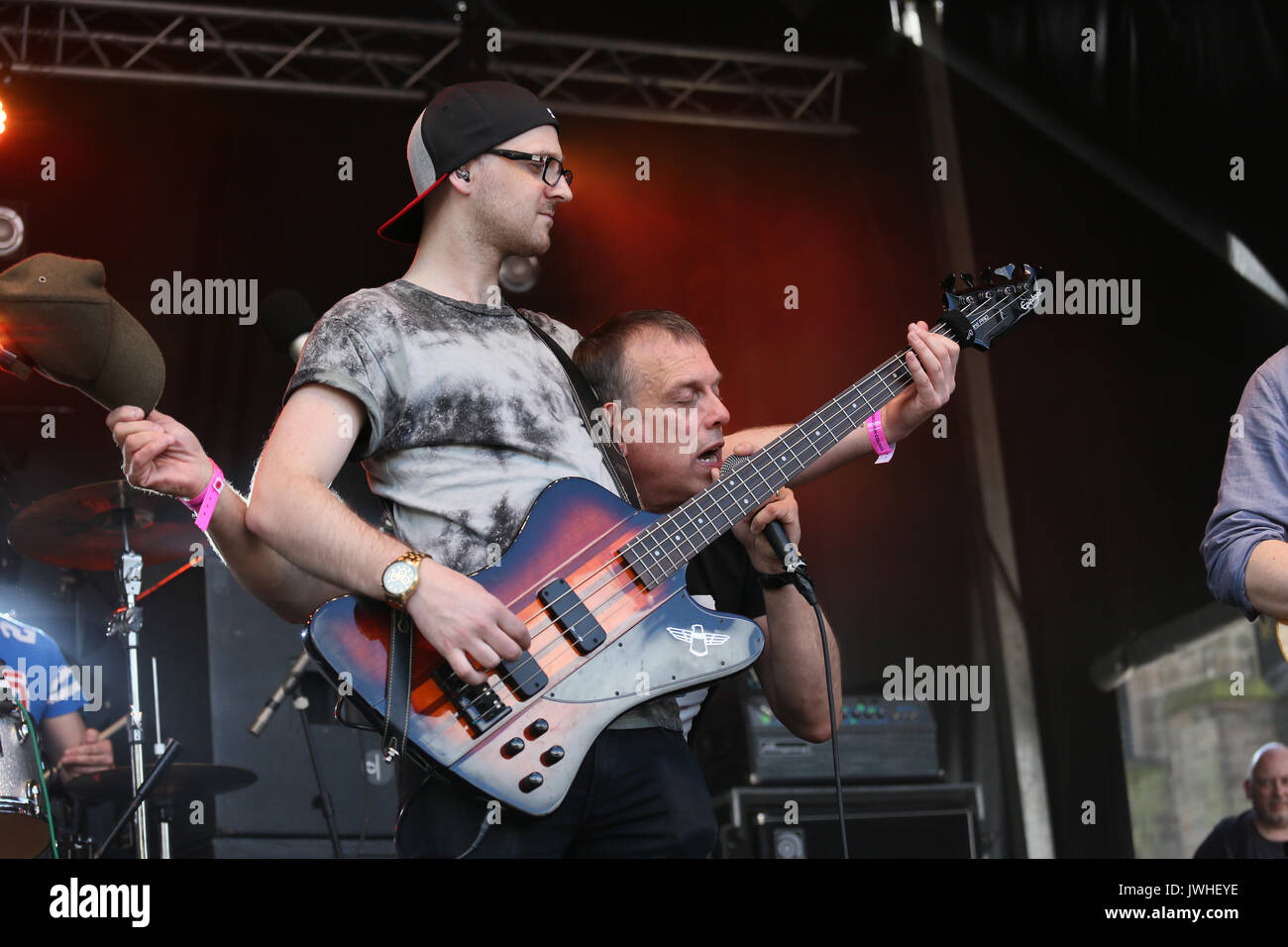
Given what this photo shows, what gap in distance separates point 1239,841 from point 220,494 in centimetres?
421

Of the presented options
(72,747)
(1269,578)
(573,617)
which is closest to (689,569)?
(573,617)

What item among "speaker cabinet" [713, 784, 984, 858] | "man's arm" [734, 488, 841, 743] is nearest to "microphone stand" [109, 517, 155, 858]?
"speaker cabinet" [713, 784, 984, 858]

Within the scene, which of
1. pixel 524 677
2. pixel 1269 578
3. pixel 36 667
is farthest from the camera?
pixel 36 667

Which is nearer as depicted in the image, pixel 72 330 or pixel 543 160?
pixel 72 330

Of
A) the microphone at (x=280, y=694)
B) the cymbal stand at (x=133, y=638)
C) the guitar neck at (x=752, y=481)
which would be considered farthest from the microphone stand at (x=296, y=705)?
the guitar neck at (x=752, y=481)

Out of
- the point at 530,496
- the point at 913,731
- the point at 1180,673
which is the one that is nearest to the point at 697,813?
the point at 530,496

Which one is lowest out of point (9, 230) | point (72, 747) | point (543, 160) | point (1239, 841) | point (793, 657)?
point (1239, 841)

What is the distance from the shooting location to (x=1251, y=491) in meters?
2.63

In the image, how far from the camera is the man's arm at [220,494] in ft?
7.20

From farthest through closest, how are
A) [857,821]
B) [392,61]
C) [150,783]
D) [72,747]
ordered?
[392,61]
[72,747]
[857,821]
[150,783]

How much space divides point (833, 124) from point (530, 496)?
438 centimetres

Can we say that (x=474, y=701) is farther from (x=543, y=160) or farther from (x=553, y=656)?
(x=543, y=160)

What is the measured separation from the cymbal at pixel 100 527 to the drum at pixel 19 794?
0.92 metres

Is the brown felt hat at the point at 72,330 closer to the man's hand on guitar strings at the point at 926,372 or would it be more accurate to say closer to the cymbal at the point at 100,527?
the man's hand on guitar strings at the point at 926,372
